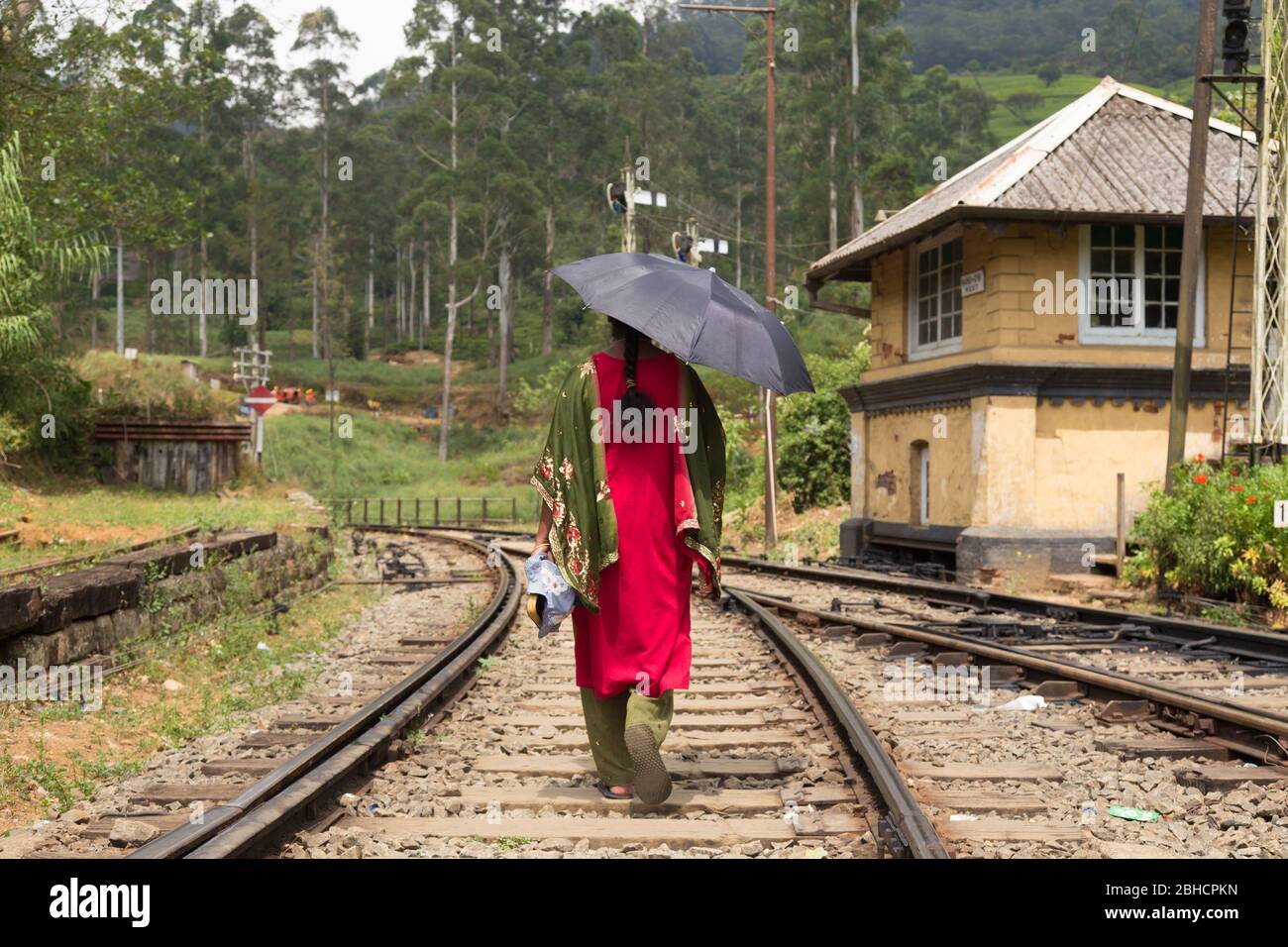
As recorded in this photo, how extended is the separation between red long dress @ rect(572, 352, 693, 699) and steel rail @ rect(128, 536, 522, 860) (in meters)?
1.23

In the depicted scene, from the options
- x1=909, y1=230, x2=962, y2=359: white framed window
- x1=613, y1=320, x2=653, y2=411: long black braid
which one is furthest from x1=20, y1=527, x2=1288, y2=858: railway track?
x1=909, y1=230, x2=962, y2=359: white framed window

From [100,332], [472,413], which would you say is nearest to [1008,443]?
[472,413]

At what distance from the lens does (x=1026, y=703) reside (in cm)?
743

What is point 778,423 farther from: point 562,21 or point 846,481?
point 562,21

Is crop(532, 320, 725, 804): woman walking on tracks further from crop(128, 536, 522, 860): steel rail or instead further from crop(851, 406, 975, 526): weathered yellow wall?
crop(851, 406, 975, 526): weathered yellow wall

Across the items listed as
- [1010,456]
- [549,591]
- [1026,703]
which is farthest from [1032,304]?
[549,591]

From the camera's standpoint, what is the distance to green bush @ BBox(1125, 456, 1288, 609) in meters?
11.5

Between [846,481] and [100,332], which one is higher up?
[100,332]

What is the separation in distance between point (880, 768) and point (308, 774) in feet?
8.01

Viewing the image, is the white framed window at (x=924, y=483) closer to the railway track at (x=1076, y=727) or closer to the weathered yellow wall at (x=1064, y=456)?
the weathered yellow wall at (x=1064, y=456)

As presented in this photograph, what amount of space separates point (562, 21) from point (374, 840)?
62.0m

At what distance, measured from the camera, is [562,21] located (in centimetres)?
6147

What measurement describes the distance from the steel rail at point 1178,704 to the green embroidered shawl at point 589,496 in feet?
9.72
